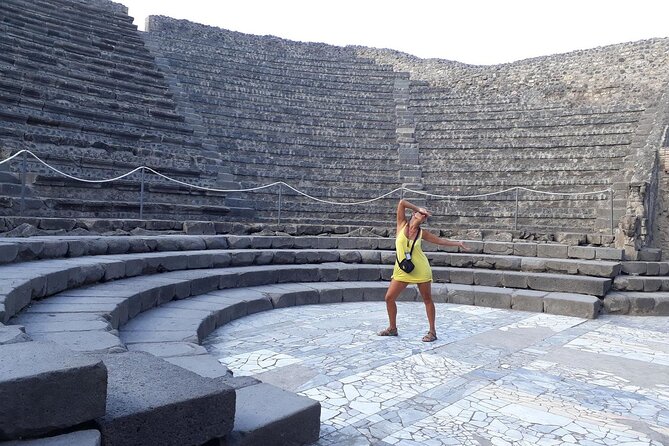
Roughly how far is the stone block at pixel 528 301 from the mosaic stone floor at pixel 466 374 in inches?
24.0

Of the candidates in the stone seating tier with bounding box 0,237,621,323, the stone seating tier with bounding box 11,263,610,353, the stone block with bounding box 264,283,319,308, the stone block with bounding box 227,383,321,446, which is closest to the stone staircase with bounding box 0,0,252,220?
the stone seating tier with bounding box 0,237,621,323

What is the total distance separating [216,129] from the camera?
15.0 metres

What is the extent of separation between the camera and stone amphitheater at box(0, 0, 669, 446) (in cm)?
301

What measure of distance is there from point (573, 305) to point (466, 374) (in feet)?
12.1

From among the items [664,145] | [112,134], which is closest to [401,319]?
[112,134]

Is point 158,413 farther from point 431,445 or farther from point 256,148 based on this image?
point 256,148

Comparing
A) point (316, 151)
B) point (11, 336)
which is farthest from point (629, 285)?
point (316, 151)

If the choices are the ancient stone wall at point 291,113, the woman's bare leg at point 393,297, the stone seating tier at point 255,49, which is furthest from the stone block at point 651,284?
the stone seating tier at point 255,49

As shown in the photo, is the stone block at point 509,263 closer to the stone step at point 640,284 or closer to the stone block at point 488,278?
the stone block at point 488,278

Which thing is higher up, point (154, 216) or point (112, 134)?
point (112, 134)

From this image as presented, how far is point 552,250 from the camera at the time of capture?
9.30m

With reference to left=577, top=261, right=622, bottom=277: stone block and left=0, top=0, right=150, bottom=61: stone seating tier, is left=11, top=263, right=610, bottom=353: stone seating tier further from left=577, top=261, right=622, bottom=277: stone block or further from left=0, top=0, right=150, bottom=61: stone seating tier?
left=0, top=0, right=150, bottom=61: stone seating tier

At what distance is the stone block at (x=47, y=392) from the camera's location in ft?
6.27

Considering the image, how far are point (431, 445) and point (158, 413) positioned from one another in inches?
62.9
